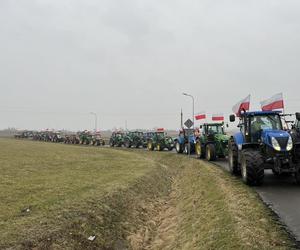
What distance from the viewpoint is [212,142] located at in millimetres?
29016

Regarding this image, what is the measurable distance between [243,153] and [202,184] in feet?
10.0

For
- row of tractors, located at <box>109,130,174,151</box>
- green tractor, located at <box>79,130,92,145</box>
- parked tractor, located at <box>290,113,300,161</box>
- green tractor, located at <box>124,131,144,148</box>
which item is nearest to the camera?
parked tractor, located at <box>290,113,300,161</box>

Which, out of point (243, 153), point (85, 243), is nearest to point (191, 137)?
point (243, 153)

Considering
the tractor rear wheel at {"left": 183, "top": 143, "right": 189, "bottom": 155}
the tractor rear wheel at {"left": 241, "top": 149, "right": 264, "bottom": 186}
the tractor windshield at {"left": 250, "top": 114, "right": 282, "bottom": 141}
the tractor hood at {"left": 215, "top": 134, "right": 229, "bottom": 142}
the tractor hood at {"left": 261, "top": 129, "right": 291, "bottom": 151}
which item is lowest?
the tractor rear wheel at {"left": 241, "top": 149, "right": 264, "bottom": 186}

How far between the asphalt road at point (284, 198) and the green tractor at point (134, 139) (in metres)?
34.0

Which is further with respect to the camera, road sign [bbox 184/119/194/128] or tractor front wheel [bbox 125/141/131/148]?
tractor front wheel [bbox 125/141/131/148]

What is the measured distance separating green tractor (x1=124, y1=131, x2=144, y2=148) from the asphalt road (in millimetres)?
34047

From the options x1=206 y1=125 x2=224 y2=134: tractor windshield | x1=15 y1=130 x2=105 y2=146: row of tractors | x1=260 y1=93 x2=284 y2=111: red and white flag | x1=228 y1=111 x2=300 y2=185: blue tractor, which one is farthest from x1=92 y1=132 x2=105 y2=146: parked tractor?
x1=228 y1=111 x2=300 y2=185: blue tractor

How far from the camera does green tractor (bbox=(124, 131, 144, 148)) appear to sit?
169ft

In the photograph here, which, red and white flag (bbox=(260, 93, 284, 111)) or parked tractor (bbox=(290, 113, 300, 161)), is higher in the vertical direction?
red and white flag (bbox=(260, 93, 284, 111))

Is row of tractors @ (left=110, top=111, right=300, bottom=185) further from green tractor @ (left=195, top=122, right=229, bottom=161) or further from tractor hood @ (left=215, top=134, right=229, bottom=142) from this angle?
green tractor @ (left=195, top=122, right=229, bottom=161)

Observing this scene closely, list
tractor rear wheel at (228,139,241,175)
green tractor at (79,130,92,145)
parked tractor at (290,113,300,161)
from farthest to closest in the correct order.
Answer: green tractor at (79,130,92,145) < tractor rear wheel at (228,139,241,175) < parked tractor at (290,113,300,161)

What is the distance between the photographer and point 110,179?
19719 millimetres

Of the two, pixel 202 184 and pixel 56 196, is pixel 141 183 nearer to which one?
pixel 202 184
